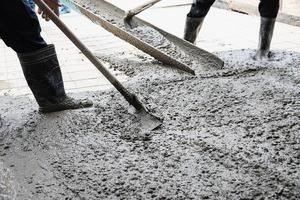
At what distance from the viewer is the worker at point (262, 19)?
10.3 ft

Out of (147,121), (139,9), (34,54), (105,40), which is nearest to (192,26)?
(139,9)

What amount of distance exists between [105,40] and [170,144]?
2.56 meters

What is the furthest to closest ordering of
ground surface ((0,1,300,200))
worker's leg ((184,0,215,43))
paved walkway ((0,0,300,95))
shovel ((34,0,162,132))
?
1. worker's leg ((184,0,215,43))
2. paved walkway ((0,0,300,95))
3. shovel ((34,0,162,132))
4. ground surface ((0,1,300,200))


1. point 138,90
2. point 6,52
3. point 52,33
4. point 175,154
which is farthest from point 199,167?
point 52,33

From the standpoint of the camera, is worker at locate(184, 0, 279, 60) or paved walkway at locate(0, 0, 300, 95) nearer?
paved walkway at locate(0, 0, 300, 95)

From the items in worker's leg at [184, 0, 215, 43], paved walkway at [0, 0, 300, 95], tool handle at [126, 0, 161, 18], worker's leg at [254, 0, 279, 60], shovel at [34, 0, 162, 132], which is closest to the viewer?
shovel at [34, 0, 162, 132]

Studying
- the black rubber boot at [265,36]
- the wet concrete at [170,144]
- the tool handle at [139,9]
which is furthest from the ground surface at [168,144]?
the tool handle at [139,9]

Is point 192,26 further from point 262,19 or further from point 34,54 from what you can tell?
point 34,54

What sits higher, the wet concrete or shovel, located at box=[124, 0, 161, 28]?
shovel, located at box=[124, 0, 161, 28]

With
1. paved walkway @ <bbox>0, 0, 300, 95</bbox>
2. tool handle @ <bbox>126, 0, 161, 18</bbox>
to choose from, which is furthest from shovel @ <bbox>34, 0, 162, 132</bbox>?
tool handle @ <bbox>126, 0, 161, 18</bbox>

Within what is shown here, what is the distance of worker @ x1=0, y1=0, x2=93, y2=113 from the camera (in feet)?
6.35

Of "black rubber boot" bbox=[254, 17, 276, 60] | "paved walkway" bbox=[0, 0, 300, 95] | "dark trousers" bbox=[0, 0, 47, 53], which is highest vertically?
"dark trousers" bbox=[0, 0, 47, 53]

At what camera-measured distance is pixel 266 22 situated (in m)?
3.17

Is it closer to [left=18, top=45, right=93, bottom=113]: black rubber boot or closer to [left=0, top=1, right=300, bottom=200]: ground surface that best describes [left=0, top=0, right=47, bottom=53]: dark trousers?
[left=18, top=45, right=93, bottom=113]: black rubber boot
